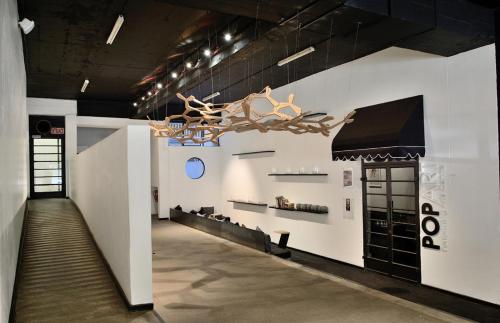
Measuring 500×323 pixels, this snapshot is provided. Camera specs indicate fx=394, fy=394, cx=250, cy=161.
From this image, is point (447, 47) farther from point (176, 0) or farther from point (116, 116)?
point (116, 116)

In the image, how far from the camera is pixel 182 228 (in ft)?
40.5

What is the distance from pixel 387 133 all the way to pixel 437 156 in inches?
36.7

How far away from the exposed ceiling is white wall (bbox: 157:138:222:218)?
3.33m

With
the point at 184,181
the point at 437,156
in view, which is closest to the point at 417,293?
the point at 437,156

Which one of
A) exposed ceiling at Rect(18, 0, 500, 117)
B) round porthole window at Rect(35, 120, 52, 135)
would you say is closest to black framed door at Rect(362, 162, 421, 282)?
exposed ceiling at Rect(18, 0, 500, 117)

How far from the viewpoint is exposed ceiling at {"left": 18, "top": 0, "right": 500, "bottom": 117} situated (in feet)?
17.1

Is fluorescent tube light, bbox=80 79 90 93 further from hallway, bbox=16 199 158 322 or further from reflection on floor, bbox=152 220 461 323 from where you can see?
reflection on floor, bbox=152 220 461 323

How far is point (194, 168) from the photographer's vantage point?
1530cm

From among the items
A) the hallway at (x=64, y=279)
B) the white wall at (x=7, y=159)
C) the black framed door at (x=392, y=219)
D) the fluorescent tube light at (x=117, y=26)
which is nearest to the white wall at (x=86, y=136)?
the hallway at (x=64, y=279)

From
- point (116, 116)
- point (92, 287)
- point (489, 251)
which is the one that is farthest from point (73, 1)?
point (116, 116)

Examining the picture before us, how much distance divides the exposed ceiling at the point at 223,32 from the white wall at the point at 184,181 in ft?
10.9

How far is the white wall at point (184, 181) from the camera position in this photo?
1466 centimetres

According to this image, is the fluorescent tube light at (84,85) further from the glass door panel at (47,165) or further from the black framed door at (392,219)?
the black framed door at (392,219)

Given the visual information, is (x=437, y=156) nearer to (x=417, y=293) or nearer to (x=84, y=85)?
(x=417, y=293)
